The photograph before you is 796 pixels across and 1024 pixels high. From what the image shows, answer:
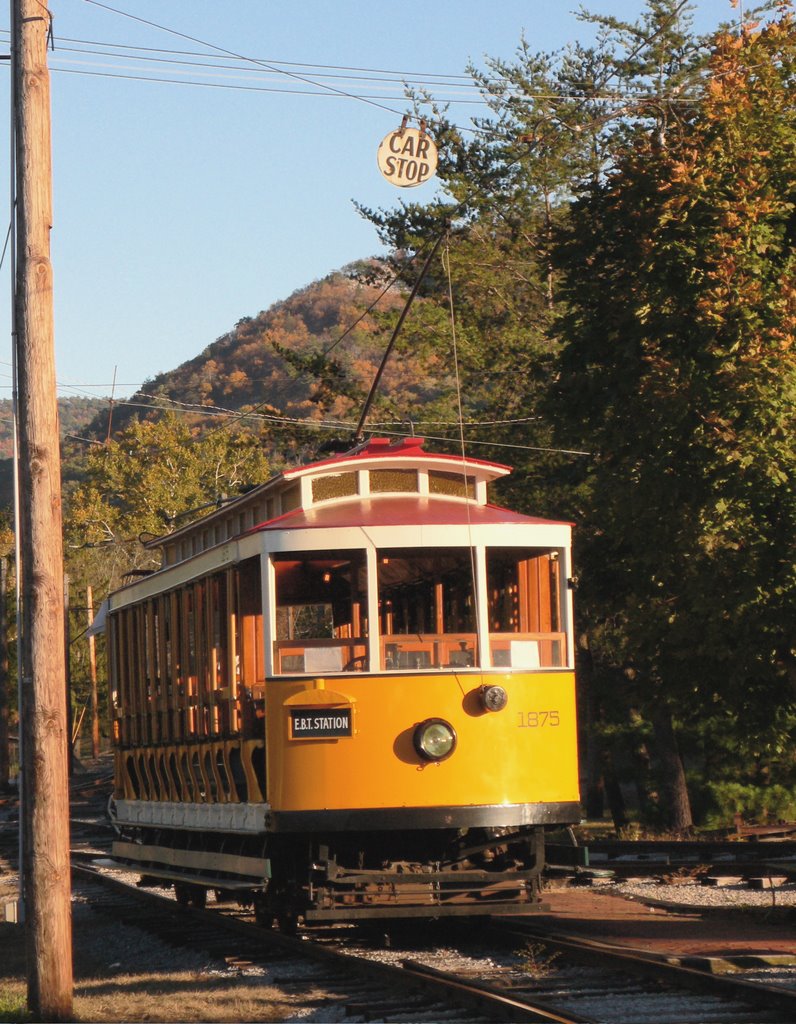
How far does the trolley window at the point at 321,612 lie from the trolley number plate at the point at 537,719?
1262 mm

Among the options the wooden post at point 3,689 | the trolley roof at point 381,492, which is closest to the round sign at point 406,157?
the trolley roof at point 381,492

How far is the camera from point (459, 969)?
1092 centimetres

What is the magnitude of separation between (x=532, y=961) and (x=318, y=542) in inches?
134

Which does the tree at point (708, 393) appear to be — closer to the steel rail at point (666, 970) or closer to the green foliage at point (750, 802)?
the steel rail at point (666, 970)

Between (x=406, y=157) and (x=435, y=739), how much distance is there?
6.55 metres

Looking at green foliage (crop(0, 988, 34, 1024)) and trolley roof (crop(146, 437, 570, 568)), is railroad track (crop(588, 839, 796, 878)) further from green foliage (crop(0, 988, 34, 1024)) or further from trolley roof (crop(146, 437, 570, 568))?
green foliage (crop(0, 988, 34, 1024))

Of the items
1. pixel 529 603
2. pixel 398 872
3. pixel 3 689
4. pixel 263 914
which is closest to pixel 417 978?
pixel 398 872

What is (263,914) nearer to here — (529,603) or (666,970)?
(529,603)

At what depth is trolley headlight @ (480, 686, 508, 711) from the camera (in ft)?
38.2

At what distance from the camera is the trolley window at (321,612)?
1175cm

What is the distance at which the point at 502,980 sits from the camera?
10.2 metres

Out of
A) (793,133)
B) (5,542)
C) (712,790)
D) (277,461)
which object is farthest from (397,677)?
(277,461)

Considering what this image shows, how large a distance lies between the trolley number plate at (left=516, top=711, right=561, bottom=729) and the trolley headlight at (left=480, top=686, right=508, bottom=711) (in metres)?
0.24

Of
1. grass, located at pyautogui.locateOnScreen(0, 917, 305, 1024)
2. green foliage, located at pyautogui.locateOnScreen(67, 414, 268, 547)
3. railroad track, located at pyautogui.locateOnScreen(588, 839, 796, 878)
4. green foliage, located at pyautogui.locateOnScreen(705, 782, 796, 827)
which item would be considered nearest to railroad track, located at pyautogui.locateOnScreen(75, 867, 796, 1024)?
grass, located at pyautogui.locateOnScreen(0, 917, 305, 1024)
